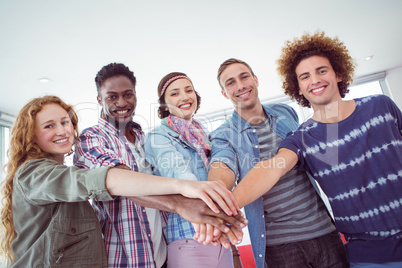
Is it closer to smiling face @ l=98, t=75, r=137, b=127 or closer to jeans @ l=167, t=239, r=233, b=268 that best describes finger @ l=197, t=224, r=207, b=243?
jeans @ l=167, t=239, r=233, b=268

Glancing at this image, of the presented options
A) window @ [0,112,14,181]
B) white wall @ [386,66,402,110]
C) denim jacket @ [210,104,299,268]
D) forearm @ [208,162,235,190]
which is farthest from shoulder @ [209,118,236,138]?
white wall @ [386,66,402,110]

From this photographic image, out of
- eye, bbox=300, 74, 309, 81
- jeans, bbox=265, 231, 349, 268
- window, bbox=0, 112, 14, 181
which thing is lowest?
jeans, bbox=265, 231, 349, 268

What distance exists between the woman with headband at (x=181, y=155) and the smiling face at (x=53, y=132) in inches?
15.2

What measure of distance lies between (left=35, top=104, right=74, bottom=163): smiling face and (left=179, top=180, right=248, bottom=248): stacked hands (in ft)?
2.03

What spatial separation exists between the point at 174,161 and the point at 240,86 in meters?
0.67

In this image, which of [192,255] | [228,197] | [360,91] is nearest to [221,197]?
[228,197]

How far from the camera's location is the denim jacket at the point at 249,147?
4.35 ft

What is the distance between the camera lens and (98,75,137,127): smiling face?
1438 mm

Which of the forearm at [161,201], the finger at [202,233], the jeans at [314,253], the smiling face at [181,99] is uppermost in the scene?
the smiling face at [181,99]

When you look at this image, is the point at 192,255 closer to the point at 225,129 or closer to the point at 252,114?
the point at 225,129

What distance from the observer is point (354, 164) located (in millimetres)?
1050

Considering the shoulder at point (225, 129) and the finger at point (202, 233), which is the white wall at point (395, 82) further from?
the finger at point (202, 233)

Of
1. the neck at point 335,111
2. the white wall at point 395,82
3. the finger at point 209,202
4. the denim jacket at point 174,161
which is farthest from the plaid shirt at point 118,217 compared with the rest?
the white wall at point 395,82

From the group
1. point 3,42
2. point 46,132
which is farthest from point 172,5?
point 46,132
